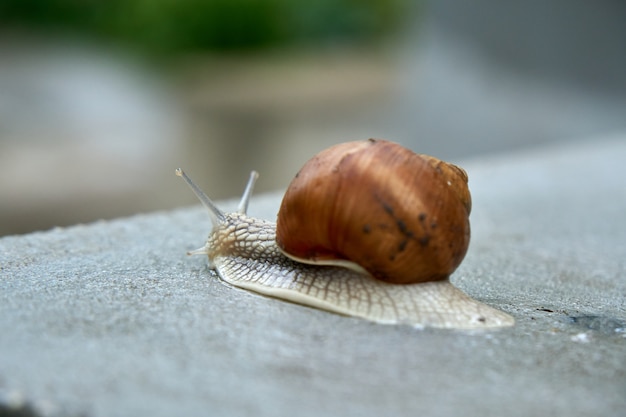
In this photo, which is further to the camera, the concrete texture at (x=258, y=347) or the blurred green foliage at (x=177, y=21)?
the blurred green foliage at (x=177, y=21)

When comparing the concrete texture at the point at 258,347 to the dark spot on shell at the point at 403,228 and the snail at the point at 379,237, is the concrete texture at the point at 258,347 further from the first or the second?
the dark spot on shell at the point at 403,228

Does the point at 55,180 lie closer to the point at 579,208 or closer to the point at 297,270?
the point at 579,208

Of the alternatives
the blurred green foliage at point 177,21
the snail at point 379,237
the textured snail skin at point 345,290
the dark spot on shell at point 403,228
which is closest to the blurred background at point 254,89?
the blurred green foliage at point 177,21

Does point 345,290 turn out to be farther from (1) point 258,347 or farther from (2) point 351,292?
(1) point 258,347

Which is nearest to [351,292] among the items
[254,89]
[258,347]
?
[258,347]

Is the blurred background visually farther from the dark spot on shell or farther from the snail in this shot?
the dark spot on shell

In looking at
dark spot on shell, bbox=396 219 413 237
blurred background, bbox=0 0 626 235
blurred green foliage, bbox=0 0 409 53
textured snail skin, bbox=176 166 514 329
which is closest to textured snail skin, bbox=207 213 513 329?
textured snail skin, bbox=176 166 514 329
